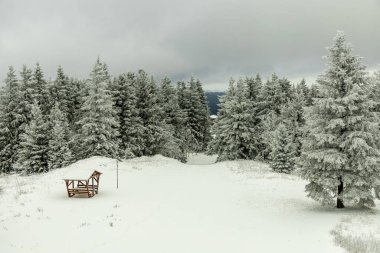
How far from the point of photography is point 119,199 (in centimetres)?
2228

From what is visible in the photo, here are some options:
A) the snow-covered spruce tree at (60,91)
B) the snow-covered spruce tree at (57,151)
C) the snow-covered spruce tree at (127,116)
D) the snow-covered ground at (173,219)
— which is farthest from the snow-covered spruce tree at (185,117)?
the snow-covered ground at (173,219)

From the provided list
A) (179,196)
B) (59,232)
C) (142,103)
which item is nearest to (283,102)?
(142,103)

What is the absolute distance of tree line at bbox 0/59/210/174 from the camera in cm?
4259

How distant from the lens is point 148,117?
5347 cm

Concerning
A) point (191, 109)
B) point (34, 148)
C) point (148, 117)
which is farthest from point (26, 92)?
point (191, 109)

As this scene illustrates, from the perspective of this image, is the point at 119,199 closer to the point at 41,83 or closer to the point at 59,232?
the point at 59,232

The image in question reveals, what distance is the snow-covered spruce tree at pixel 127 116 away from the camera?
50344 mm

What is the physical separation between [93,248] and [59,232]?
2757 millimetres

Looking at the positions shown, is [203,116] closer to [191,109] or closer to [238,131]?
[191,109]

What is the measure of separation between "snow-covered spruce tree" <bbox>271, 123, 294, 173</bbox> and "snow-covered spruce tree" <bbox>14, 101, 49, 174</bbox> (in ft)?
83.6

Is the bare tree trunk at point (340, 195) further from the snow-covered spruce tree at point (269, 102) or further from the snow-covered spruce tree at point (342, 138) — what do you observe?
the snow-covered spruce tree at point (269, 102)

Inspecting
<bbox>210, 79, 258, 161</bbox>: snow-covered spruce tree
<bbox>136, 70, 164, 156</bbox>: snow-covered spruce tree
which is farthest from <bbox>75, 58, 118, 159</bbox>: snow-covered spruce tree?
<bbox>210, 79, 258, 161</bbox>: snow-covered spruce tree

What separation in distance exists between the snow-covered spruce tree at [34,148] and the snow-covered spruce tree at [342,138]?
1248 inches

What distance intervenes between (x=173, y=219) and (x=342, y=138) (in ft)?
30.6
